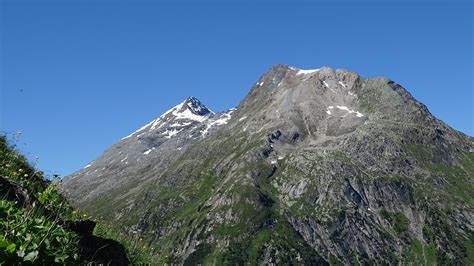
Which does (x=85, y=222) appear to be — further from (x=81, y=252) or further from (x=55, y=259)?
(x=55, y=259)

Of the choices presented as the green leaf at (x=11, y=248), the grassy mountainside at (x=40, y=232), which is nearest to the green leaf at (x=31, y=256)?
the grassy mountainside at (x=40, y=232)

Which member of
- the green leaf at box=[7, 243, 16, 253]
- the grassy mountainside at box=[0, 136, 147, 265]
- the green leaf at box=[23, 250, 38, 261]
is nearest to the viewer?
the green leaf at box=[7, 243, 16, 253]

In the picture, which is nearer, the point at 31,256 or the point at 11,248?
the point at 11,248

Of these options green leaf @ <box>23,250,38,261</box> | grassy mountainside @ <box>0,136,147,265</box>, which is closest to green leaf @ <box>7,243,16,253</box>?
grassy mountainside @ <box>0,136,147,265</box>

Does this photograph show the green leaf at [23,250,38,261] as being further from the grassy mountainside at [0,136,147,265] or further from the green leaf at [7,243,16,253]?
the green leaf at [7,243,16,253]

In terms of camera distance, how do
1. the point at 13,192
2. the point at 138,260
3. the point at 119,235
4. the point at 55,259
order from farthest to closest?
the point at 119,235, the point at 138,260, the point at 13,192, the point at 55,259

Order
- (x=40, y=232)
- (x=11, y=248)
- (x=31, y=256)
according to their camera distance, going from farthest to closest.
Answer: (x=40, y=232) → (x=31, y=256) → (x=11, y=248)

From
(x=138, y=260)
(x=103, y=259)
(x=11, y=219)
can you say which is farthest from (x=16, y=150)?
(x=11, y=219)

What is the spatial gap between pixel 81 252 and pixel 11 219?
1.86 meters

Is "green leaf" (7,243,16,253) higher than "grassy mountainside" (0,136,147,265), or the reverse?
"grassy mountainside" (0,136,147,265)

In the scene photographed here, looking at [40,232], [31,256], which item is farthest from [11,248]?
[40,232]

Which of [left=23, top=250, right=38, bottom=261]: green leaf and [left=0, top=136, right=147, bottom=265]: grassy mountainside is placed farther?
[left=0, top=136, right=147, bottom=265]: grassy mountainside

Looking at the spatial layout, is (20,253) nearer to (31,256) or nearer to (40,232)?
(31,256)

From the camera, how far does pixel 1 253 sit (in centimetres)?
526
